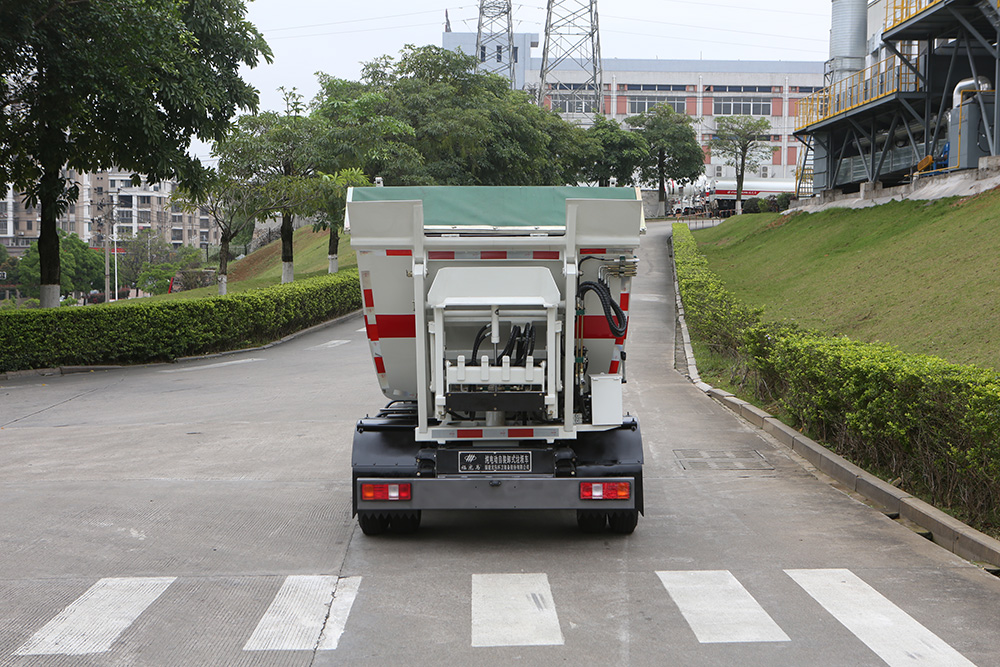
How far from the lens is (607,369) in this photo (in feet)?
25.9

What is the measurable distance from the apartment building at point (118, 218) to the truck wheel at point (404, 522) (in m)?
109

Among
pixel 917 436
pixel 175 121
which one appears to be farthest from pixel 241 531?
pixel 175 121

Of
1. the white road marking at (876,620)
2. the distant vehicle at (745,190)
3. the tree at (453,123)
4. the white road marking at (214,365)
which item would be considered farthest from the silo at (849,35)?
the white road marking at (876,620)

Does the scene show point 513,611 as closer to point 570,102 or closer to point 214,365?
point 214,365

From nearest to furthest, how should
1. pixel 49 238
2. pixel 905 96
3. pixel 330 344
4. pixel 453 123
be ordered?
pixel 49 238 → pixel 330 344 → pixel 905 96 → pixel 453 123

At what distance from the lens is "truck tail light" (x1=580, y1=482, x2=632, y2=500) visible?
737 centimetres

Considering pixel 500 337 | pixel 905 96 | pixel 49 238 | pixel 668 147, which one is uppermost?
pixel 668 147

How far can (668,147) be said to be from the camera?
7806cm

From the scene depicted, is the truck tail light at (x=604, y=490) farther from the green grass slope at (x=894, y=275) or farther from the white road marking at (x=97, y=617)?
the green grass slope at (x=894, y=275)

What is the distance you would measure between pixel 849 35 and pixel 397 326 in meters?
44.8

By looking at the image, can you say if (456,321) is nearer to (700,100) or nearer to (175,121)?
(175,121)

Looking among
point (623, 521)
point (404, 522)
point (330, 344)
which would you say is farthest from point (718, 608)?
point (330, 344)

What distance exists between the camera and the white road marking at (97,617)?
5.38 metres

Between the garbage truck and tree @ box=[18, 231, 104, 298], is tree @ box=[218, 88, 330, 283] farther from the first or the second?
tree @ box=[18, 231, 104, 298]
